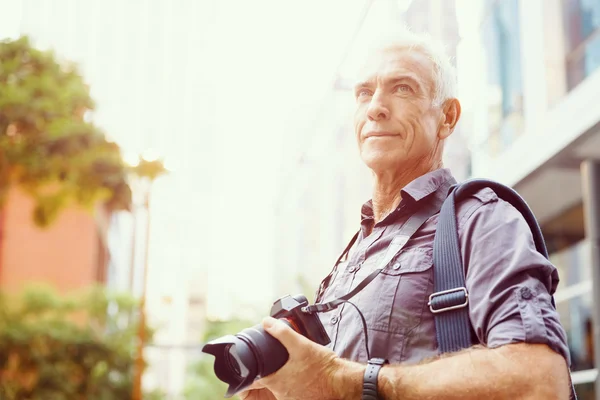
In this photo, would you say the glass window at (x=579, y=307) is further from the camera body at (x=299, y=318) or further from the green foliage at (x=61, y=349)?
the green foliage at (x=61, y=349)

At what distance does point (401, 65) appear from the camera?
2.11 meters

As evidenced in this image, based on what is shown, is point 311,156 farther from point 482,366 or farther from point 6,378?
point 482,366

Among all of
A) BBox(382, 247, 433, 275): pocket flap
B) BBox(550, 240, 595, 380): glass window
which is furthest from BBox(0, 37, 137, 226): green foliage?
BBox(382, 247, 433, 275): pocket flap

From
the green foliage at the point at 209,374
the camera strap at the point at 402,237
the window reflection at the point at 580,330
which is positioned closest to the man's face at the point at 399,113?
the camera strap at the point at 402,237

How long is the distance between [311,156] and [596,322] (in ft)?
50.4

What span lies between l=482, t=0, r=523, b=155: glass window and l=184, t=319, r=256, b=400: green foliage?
14.3 metres

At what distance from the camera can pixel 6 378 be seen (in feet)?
58.7

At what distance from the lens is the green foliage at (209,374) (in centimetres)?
2580

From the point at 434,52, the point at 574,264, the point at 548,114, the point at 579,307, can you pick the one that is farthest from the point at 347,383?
the point at 574,264

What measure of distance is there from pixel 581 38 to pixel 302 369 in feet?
29.1

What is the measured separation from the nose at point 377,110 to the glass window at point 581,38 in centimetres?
753

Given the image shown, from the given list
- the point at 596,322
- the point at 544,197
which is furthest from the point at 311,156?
the point at 596,322

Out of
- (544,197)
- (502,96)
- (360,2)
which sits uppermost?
(360,2)

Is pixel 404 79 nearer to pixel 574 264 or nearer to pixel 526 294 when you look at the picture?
pixel 526 294
